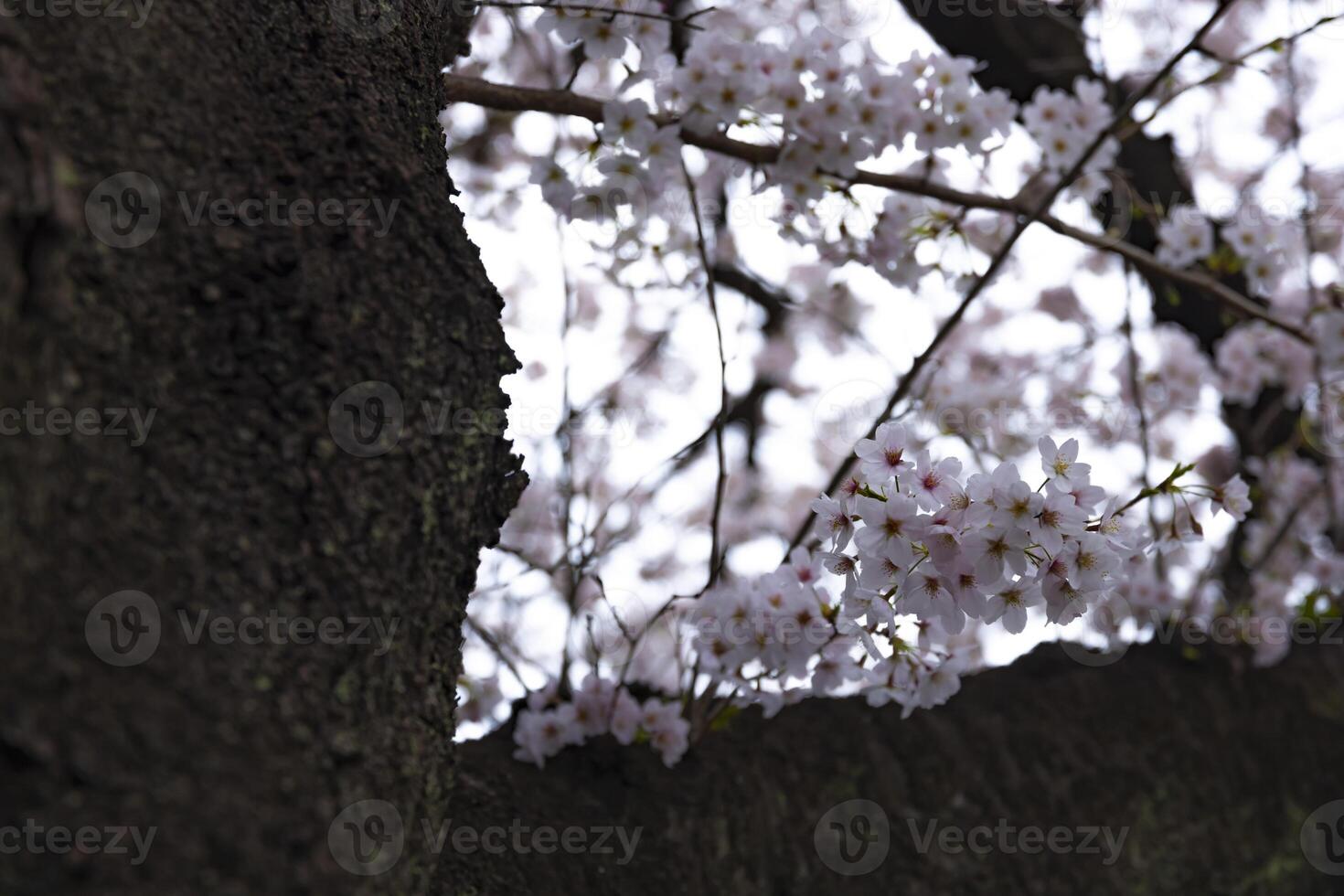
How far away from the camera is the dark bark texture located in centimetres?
144

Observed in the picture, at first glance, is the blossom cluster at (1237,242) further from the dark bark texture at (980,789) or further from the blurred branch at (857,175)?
the dark bark texture at (980,789)

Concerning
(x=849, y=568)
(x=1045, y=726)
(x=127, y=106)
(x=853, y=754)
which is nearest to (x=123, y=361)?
(x=127, y=106)

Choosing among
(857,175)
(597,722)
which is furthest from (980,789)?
(857,175)

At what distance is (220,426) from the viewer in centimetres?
81

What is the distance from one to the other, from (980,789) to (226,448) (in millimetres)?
1363

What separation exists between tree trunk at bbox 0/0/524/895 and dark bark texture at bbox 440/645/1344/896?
53cm

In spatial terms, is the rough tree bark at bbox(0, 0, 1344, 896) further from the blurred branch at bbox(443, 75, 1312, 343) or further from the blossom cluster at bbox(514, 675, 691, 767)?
the blurred branch at bbox(443, 75, 1312, 343)

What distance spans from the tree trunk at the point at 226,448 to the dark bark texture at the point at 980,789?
53 cm

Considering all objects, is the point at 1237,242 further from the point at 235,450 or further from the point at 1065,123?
the point at 235,450

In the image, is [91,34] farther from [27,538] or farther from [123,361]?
[27,538]

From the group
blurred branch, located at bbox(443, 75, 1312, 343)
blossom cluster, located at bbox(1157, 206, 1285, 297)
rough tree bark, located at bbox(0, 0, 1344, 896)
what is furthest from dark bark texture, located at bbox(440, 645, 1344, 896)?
blossom cluster, located at bbox(1157, 206, 1285, 297)

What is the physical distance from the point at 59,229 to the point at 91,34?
199 mm

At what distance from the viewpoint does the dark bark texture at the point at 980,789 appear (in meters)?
1.44

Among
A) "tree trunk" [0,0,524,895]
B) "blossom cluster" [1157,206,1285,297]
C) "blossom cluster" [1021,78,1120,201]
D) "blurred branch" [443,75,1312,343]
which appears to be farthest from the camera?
"blossom cluster" [1157,206,1285,297]
